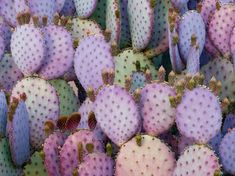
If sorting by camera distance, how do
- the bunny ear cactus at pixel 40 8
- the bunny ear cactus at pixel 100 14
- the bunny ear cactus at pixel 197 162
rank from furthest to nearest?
the bunny ear cactus at pixel 100 14, the bunny ear cactus at pixel 40 8, the bunny ear cactus at pixel 197 162

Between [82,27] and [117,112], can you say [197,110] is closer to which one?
[117,112]

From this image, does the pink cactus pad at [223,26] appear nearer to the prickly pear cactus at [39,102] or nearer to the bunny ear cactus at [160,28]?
the bunny ear cactus at [160,28]

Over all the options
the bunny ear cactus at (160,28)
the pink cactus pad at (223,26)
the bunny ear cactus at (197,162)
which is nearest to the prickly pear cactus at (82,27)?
the bunny ear cactus at (160,28)

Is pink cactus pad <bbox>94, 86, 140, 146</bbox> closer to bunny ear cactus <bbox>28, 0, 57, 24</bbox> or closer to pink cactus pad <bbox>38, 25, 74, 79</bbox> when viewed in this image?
pink cactus pad <bbox>38, 25, 74, 79</bbox>

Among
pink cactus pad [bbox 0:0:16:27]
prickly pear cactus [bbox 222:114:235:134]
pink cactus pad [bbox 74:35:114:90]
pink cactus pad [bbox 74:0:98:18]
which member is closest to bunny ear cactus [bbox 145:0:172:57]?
pink cactus pad [bbox 74:0:98:18]

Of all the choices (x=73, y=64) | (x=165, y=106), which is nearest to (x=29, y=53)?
(x=73, y=64)

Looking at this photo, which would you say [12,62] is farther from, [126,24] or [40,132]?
[126,24]
